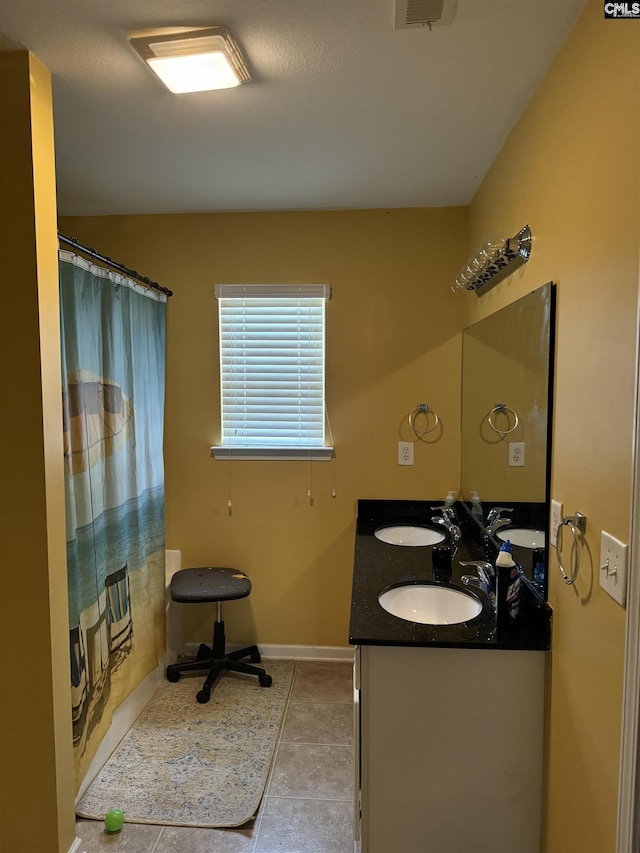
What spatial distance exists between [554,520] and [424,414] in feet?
4.55

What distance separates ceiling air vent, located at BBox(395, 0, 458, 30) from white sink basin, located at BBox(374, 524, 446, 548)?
2.02 meters

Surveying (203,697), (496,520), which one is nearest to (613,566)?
(496,520)

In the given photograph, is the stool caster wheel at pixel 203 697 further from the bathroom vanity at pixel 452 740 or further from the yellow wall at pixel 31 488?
the bathroom vanity at pixel 452 740

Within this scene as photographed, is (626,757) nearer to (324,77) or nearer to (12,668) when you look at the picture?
(12,668)

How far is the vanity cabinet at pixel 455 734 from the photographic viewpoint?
1.48 metres

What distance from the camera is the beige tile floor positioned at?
1728 mm

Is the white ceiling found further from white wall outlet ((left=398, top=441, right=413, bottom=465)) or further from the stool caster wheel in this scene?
the stool caster wheel

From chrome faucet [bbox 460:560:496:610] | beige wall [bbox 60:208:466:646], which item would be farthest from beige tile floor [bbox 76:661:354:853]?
chrome faucet [bbox 460:560:496:610]

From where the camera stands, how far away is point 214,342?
9.24ft

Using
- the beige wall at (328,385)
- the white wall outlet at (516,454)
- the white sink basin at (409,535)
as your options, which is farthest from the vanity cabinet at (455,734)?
the beige wall at (328,385)

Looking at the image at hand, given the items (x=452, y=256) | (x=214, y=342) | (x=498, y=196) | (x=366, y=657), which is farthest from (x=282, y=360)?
(x=366, y=657)

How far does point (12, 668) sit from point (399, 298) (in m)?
2.31

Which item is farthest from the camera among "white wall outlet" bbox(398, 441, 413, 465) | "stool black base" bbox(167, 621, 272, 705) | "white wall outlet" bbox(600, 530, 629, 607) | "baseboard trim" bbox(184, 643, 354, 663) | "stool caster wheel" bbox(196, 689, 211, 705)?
"baseboard trim" bbox(184, 643, 354, 663)

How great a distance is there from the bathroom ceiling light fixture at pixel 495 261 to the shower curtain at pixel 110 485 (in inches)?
59.8
